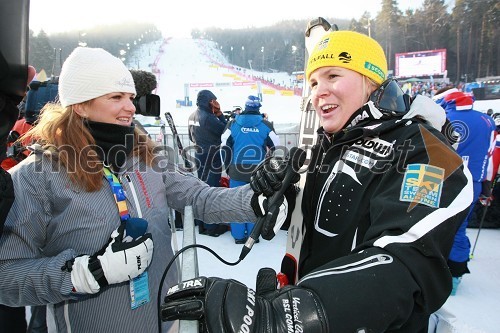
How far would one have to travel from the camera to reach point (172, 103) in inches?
1268

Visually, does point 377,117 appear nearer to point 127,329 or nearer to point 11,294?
point 127,329

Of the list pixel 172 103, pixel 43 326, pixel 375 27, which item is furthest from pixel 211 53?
pixel 43 326

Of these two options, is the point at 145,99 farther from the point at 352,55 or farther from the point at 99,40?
the point at 99,40

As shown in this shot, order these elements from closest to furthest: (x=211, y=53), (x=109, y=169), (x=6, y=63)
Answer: (x=6, y=63)
(x=109, y=169)
(x=211, y=53)

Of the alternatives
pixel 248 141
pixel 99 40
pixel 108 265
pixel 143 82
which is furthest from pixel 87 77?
pixel 99 40

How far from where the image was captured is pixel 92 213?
4.86 ft

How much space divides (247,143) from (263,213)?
11.7 feet

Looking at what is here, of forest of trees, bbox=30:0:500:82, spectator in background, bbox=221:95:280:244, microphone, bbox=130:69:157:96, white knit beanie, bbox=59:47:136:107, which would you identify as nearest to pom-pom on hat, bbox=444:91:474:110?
spectator in background, bbox=221:95:280:244

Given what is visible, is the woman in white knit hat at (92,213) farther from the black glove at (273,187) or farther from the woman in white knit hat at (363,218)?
the woman in white knit hat at (363,218)

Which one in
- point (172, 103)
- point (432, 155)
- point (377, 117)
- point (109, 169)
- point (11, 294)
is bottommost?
point (11, 294)

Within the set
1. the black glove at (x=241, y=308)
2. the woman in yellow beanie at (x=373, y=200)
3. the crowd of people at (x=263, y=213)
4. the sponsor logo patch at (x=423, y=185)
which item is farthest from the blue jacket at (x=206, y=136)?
the black glove at (x=241, y=308)

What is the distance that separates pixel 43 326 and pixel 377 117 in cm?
253

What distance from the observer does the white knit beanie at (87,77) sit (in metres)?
1.66

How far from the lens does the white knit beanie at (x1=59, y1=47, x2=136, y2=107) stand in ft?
5.46
